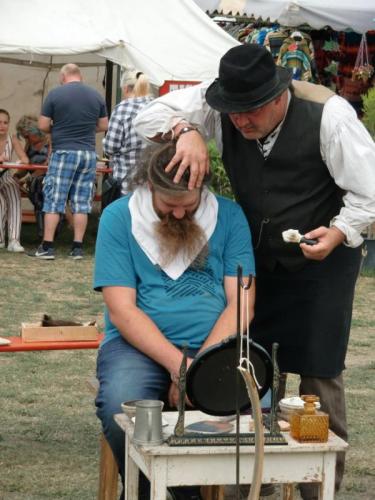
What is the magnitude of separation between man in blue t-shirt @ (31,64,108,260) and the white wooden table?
7240 millimetres

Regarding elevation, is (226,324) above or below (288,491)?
above

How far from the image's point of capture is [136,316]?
3.53 meters

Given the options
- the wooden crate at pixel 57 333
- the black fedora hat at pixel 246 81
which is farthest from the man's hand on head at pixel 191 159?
the wooden crate at pixel 57 333

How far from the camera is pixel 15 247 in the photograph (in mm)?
10602

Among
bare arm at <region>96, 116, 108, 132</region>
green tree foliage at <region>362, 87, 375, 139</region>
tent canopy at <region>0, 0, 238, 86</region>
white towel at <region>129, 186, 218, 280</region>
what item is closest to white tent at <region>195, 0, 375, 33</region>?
tent canopy at <region>0, 0, 238, 86</region>

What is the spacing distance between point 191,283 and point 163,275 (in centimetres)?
9

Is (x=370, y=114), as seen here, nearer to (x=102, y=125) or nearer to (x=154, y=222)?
(x=102, y=125)

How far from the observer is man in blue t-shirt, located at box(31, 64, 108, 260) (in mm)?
10062

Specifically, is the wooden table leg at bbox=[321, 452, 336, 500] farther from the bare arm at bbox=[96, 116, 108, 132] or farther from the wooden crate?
the bare arm at bbox=[96, 116, 108, 132]

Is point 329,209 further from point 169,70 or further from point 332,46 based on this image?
point 332,46

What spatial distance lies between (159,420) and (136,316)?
1.95ft

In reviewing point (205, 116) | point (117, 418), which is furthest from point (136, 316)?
point (205, 116)

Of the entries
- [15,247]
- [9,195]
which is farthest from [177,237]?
[9,195]

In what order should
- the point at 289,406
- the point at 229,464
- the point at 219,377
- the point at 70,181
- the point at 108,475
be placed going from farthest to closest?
1. the point at 70,181
2. the point at 108,475
3. the point at 289,406
4. the point at 219,377
5. the point at 229,464
